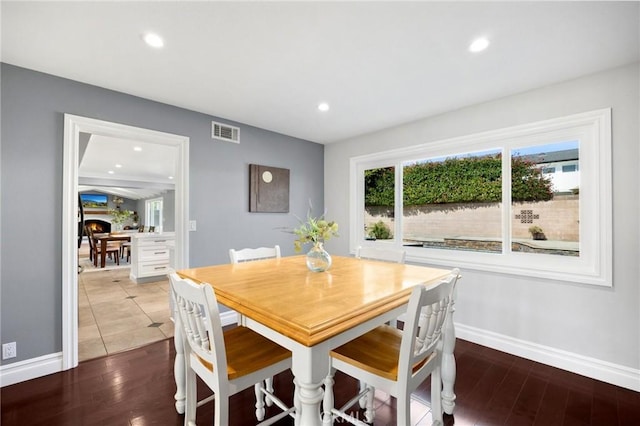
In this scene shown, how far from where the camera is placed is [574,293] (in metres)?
2.25

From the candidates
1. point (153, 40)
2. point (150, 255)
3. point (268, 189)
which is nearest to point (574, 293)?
point (268, 189)

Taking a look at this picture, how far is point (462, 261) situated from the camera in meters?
2.90

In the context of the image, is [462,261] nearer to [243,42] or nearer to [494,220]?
[494,220]

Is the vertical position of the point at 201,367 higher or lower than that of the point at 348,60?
lower

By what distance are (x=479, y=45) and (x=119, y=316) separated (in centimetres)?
454

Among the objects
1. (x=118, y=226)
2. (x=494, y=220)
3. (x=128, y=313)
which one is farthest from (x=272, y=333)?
(x=118, y=226)

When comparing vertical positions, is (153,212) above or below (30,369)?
above

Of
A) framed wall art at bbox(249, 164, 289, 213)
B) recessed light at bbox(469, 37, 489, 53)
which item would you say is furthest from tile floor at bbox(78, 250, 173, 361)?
recessed light at bbox(469, 37, 489, 53)

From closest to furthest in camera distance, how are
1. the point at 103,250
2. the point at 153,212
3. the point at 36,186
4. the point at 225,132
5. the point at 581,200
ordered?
the point at 36,186, the point at 581,200, the point at 225,132, the point at 103,250, the point at 153,212

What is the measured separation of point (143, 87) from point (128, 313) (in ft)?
9.07

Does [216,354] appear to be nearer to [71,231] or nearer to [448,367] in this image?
[448,367]

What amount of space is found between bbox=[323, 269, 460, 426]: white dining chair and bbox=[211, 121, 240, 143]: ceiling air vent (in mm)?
2720

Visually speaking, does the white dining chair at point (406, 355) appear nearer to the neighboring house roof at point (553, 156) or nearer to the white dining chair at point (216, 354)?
the white dining chair at point (216, 354)

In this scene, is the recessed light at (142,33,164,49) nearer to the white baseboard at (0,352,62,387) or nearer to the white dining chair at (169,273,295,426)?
the white dining chair at (169,273,295,426)
